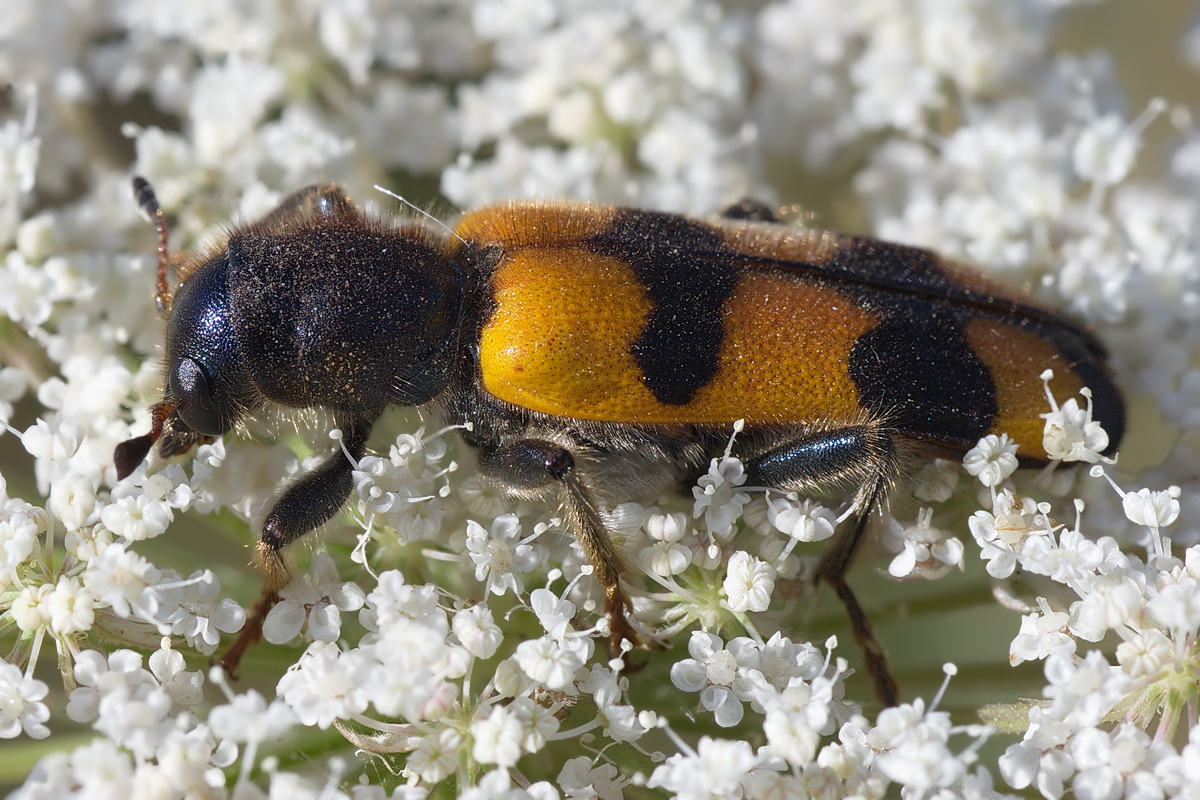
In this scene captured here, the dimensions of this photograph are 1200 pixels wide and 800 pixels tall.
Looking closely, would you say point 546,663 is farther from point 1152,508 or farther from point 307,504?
point 1152,508

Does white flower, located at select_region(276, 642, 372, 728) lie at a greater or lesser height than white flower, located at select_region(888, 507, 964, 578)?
lesser

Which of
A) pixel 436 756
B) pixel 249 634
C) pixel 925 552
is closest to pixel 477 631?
pixel 436 756

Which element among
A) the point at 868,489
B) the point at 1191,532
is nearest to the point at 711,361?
the point at 868,489

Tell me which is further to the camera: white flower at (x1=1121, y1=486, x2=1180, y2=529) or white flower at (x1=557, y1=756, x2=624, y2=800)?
white flower at (x1=1121, y1=486, x2=1180, y2=529)

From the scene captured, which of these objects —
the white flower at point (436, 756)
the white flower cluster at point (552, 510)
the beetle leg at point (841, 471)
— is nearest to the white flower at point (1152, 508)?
the white flower cluster at point (552, 510)

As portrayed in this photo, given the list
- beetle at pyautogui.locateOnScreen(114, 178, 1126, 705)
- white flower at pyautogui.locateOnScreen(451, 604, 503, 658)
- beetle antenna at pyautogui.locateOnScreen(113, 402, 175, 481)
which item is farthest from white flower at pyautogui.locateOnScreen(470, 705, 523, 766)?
beetle antenna at pyautogui.locateOnScreen(113, 402, 175, 481)

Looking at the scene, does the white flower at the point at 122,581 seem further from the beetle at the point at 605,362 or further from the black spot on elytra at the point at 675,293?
the black spot on elytra at the point at 675,293

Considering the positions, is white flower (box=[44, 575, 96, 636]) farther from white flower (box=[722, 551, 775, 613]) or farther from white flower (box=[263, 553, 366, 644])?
white flower (box=[722, 551, 775, 613])
